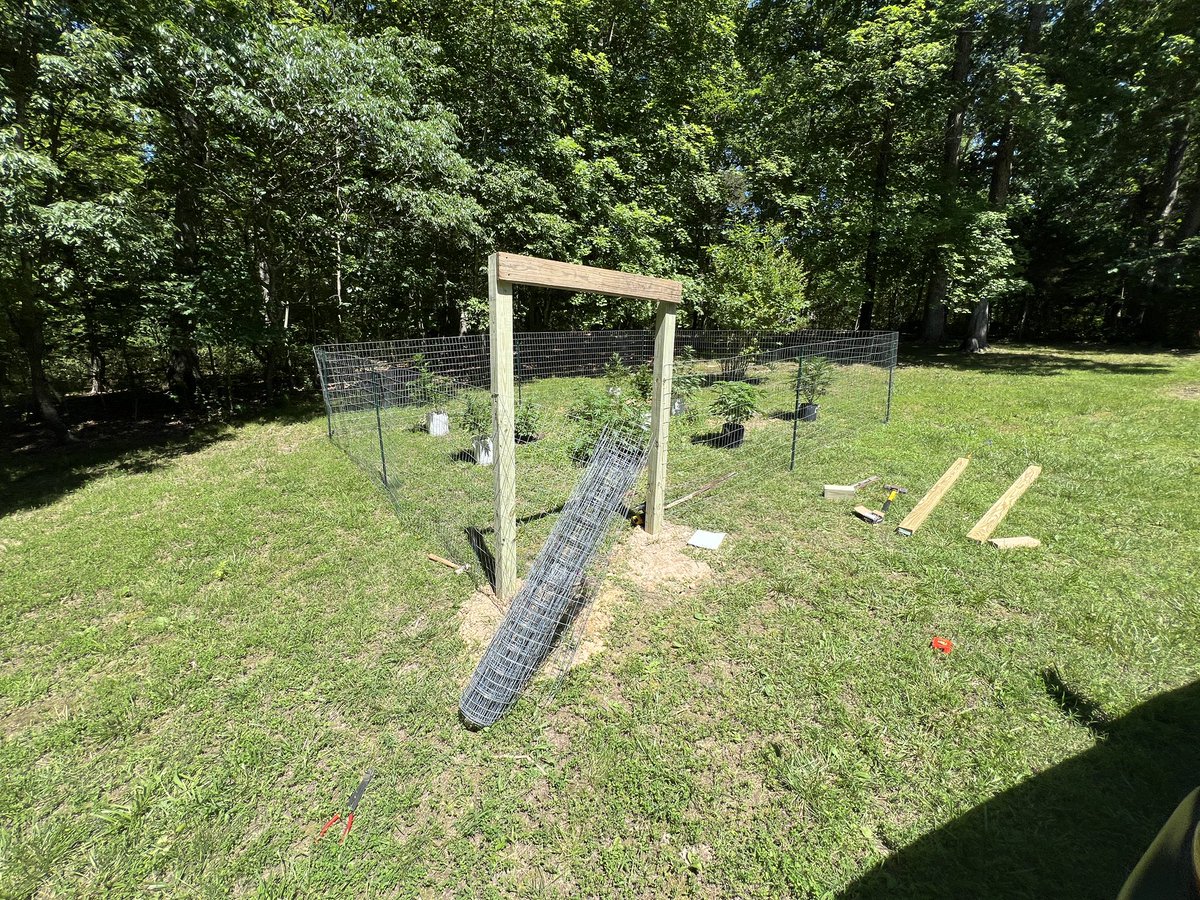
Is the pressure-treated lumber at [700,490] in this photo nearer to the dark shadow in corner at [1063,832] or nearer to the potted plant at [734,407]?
the potted plant at [734,407]

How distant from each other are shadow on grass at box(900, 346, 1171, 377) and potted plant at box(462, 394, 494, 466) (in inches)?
489

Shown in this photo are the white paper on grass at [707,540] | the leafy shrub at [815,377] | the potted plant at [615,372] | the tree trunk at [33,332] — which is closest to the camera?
the white paper on grass at [707,540]

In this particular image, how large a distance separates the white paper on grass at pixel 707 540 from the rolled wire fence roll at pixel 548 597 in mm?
1177

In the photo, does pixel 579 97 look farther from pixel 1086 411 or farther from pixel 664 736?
pixel 664 736

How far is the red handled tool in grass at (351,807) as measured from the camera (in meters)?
1.79

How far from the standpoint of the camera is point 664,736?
2.17 m

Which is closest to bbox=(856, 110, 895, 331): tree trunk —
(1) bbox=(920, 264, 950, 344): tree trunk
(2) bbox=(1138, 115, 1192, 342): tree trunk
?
(1) bbox=(920, 264, 950, 344): tree trunk

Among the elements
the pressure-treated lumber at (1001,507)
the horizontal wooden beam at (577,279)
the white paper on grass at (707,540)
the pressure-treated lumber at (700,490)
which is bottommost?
the white paper on grass at (707,540)

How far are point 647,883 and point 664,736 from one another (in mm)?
586

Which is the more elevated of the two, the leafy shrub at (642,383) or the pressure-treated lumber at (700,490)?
the leafy shrub at (642,383)

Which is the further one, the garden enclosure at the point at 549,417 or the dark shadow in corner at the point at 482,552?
the garden enclosure at the point at 549,417

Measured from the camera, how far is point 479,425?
19.8ft

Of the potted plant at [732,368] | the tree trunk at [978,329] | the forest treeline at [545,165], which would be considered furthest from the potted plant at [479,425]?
the tree trunk at [978,329]

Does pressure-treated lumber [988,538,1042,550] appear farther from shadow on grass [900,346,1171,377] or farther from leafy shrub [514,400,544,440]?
shadow on grass [900,346,1171,377]
